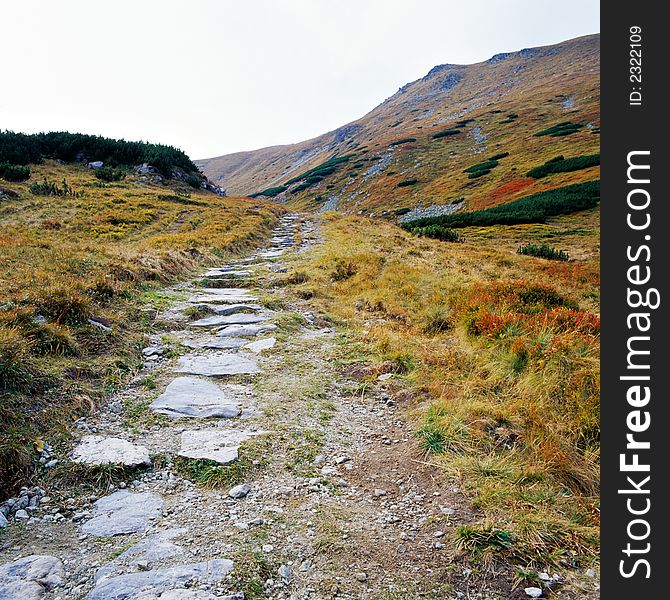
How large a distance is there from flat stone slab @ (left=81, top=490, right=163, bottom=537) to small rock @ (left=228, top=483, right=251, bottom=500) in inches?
23.7

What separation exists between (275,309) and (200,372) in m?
3.39

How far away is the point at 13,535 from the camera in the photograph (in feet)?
9.90

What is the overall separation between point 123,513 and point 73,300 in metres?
4.46

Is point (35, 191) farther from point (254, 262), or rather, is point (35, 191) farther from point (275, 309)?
point (275, 309)

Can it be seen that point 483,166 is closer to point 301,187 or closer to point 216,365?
point 301,187

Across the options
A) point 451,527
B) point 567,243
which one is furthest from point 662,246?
point 567,243

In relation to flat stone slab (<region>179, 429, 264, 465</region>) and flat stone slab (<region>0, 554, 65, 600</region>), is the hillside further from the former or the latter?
flat stone slab (<region>0, 554, 65, 600</region>)

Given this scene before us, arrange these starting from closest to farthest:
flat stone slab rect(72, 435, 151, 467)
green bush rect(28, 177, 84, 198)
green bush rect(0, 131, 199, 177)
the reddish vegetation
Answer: flat stone slab rect(72, 435, 151, 467)
green bush rect(28, 177, 84, 198)
green bush rect(0, 131, 199, 177)
the reddish vegetation

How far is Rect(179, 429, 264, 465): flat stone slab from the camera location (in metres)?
4.11

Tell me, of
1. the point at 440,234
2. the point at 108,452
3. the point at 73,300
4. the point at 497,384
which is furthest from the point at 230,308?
the point at 440,234

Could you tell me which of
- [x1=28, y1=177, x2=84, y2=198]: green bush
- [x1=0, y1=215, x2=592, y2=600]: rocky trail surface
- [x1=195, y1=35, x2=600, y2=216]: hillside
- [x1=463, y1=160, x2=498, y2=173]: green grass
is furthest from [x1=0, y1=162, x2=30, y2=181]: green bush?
[x1=463, y1=160, x2=498, y2=173]: green grass

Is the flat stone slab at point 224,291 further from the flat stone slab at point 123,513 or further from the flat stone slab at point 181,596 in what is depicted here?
the flat stone slab at point 181,596

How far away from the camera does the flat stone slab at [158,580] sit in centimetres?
258

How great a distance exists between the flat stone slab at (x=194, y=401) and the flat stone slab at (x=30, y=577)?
6.88ft
